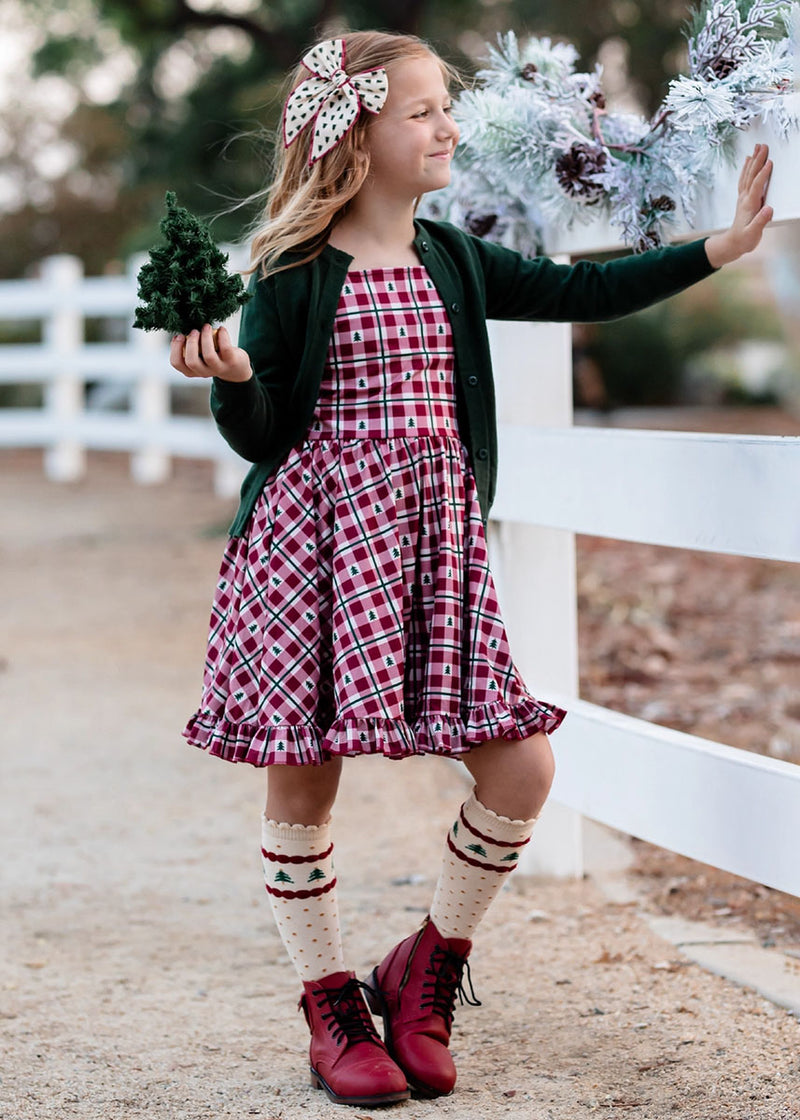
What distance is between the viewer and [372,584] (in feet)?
6.73

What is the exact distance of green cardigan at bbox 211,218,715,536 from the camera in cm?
211

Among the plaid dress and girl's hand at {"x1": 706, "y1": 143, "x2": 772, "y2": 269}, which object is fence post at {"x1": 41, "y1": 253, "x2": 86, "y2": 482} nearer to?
the plaid dress

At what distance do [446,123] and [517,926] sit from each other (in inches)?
62.2

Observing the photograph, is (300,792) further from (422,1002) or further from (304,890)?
(422,1002)

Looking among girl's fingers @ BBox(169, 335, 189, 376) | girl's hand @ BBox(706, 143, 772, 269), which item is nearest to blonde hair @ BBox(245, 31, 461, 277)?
girl's fingers @ BBox(169, 335, 189, 376)

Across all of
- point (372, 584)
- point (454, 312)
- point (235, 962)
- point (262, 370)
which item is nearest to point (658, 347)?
point (235, 962)

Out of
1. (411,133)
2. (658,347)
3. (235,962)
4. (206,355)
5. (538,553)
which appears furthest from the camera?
(658,347)

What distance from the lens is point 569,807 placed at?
A: 2.91 meters

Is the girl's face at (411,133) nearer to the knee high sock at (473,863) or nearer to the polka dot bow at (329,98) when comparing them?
the polka dot bow at (329,98)

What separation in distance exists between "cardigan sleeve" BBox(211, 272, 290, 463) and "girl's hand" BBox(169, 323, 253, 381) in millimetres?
91

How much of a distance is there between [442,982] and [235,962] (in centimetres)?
67

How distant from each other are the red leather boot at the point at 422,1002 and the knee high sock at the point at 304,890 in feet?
0.36

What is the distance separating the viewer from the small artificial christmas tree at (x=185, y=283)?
76.5 inches

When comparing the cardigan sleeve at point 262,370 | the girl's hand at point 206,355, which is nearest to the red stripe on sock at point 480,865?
the cardigan sleeve at point 262,370
